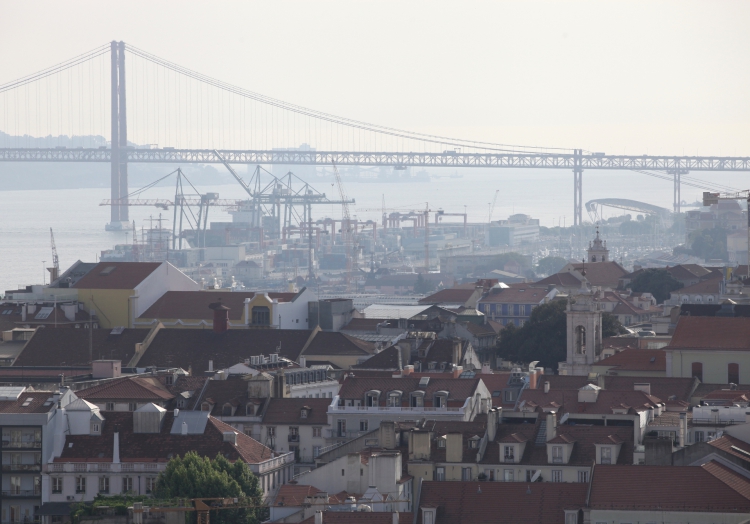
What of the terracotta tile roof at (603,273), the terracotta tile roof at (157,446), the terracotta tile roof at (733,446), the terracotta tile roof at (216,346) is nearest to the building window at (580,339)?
the terracotta tile roof at (216,346)

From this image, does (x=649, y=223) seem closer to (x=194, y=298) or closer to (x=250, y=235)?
(x=250, y=235)

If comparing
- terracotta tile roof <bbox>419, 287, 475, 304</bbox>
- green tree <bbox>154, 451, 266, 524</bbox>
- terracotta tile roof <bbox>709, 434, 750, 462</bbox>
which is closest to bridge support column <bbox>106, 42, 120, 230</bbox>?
terracotta tile roof <bbox>419, 287, 475, 304</bbox>

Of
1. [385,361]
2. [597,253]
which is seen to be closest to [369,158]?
[597,253]

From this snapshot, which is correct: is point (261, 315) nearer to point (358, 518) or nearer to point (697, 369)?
point (697, 369)

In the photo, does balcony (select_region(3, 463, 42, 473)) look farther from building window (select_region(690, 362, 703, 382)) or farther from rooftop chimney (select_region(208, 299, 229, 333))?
rooftop chimney (select_region(208, 299, 229, 333))

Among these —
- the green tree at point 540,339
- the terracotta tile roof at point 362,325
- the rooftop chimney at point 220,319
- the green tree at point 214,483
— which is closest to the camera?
the green tree at point 214,483

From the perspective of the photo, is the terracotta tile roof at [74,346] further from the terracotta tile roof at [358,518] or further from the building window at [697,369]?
the terracotta tile roof at [358,518]
